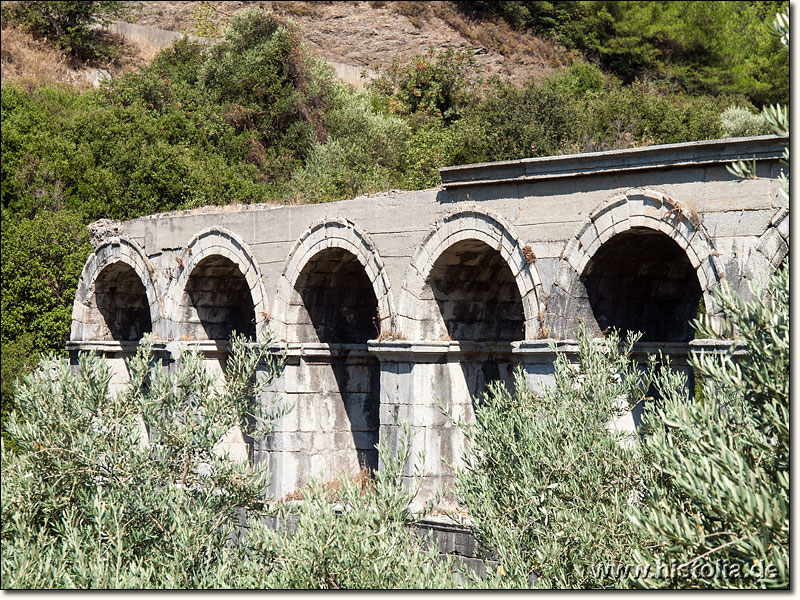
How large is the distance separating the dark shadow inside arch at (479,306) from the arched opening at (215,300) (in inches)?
152

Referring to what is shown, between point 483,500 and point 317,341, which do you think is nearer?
point 483,500

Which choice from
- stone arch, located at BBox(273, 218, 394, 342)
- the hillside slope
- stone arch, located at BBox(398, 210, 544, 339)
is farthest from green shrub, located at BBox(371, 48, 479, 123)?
stone arch, located at BBox(398, 210, 544, 339)

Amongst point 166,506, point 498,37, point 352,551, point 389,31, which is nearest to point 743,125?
point 498,37

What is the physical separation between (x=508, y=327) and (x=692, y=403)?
6632 mm

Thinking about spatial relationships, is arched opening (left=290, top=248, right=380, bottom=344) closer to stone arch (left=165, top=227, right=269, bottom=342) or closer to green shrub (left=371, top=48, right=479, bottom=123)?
stone arch (left=165, top=227, right=269, bottom=342)

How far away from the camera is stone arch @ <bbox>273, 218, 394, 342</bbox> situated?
12227 mm

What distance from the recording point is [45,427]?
7.62 meters

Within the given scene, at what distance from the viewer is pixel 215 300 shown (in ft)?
50.0

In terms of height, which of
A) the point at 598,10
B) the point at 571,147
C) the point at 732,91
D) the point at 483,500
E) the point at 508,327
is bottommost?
the point at 483,500

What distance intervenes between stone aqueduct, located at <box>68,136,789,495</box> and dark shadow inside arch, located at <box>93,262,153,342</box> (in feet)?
1.95

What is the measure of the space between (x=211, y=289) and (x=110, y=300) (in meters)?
2.88

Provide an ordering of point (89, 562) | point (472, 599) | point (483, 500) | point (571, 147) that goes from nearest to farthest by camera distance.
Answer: point (472, 599), point (89, 562), point (483, 500), point (571, 147)

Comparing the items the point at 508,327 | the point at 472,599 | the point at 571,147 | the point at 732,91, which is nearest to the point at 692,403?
the point at 472,599

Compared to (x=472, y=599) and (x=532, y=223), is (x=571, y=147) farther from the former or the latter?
(x=472, y=599)
